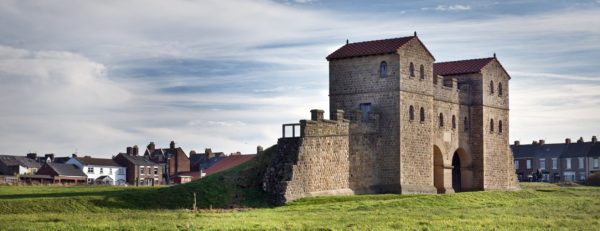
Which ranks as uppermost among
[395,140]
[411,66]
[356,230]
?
[411,66]

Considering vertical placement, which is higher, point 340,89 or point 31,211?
point 340,89

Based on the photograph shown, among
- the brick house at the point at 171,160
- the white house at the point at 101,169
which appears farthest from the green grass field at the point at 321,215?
the brick house at the point at 171,160

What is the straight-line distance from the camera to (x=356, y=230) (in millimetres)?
33281

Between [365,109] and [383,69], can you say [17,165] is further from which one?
[383,69]

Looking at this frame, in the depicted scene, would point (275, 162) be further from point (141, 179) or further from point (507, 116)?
point (141, 179)

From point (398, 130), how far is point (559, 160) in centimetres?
7774

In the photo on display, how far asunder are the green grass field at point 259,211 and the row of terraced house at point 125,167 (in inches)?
2252

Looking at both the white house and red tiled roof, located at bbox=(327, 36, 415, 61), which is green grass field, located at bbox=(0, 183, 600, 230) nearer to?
red tiled roof, located at bbox=(327, 36, 415, 61)

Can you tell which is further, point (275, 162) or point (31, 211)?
point (275, 162)

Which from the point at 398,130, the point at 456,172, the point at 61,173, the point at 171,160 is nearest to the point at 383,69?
the point at 398,130

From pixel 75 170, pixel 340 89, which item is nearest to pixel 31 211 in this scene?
pixel 340 89

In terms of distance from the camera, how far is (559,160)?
131750 millimetres

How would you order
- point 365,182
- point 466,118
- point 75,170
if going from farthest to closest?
point 75,170
point 466,118
point 365,182

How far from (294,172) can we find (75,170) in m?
71.0
